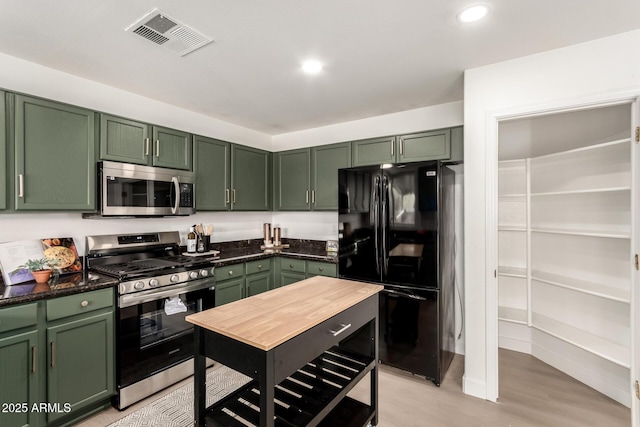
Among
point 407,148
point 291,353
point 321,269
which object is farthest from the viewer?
point 321,269

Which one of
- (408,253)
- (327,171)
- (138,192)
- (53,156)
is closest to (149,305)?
(138,192)

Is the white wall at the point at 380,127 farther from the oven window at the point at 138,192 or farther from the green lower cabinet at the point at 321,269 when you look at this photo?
the oven window at the point at 138,192

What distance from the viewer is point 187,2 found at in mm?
1689

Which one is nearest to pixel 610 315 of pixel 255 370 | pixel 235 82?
→ pixel 255 370

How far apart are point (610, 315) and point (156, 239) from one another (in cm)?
422

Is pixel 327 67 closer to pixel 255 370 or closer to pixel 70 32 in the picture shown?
pixel 70 32

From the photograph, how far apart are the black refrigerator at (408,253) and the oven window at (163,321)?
5.32 ft

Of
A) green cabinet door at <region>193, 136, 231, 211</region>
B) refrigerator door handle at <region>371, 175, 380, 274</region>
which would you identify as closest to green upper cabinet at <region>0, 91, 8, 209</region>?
green cabinet door at <region>193, 136, 231, 211</region>

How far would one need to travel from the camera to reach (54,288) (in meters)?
2.02

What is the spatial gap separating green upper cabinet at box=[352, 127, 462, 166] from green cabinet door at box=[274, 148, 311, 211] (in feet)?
2.36

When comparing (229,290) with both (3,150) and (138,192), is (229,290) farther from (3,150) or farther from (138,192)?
(3,150)

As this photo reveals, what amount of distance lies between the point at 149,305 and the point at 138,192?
1011mm

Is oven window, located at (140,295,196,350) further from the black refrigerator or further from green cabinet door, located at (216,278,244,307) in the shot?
the black refrigerator

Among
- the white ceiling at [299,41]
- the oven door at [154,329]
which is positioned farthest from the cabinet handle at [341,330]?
the white ceiling at [299,41]
